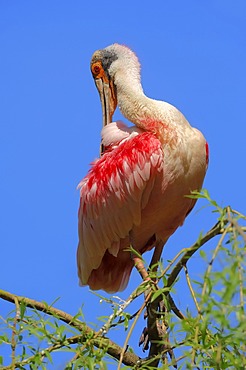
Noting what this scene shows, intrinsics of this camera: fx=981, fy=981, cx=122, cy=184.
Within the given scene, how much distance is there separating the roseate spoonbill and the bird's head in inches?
0.7

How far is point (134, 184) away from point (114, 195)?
226 mm

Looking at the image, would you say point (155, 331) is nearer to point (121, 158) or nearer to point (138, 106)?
point (121, 158)

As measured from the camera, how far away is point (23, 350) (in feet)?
12.8

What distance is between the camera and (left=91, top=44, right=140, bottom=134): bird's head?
25.1 ft

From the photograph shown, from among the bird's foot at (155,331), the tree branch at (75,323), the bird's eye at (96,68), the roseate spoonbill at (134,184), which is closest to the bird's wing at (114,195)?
the roseate spoonbill at (134,184)

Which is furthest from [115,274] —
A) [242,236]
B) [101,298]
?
[242,236]

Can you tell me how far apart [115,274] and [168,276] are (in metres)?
3.46

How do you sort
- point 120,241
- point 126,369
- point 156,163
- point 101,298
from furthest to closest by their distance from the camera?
point 120,241 → point 156,163 → point 101,298 → point 126,369

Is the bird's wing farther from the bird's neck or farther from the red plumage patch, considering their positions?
the bird's neck

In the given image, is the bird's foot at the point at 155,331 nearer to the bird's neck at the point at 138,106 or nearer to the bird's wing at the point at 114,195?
the bird's wing at the point at 114,195

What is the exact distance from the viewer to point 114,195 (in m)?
6.92

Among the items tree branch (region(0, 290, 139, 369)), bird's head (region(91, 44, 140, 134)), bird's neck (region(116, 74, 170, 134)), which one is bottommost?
tree branch (region(0, 290, 139, 369))

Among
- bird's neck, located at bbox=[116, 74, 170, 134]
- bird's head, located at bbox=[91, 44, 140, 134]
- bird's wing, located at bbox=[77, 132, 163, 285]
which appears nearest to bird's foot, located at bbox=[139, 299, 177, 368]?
bird's wing, located at bbox=[77, 132, 163, 285]

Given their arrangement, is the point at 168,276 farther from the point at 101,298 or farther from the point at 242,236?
the point at 242,236
